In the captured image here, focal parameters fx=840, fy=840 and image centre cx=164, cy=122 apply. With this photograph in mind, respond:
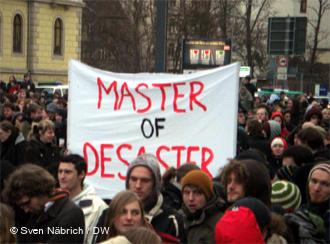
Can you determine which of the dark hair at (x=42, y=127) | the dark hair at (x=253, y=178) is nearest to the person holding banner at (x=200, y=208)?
the dark hair at (x=253, y=178)

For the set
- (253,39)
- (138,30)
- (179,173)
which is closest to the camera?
(179,173)

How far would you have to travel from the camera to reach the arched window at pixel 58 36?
5172 cm

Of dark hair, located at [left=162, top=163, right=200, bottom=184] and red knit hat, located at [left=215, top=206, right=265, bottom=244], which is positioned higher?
red knit hat, located at [left=215, top=206, right=265, bottom=244]

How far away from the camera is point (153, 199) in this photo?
5.23 meters

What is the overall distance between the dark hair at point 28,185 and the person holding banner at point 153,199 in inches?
24.5

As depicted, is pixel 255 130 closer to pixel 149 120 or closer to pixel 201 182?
pixel 149 120

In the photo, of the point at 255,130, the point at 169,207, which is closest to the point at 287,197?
the point at 169,207

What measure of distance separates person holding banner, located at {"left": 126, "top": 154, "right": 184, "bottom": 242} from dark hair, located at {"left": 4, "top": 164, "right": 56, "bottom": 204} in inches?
24.5

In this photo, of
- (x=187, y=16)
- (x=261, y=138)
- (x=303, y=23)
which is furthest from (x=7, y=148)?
(x=187, y=16)

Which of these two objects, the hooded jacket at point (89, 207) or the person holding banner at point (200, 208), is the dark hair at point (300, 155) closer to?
the person holding banner at point (200, 208)

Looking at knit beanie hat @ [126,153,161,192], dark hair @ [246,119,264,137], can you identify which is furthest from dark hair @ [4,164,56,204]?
dark hair @ [246,119,264,137]

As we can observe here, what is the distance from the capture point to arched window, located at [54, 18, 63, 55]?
51.7 meters

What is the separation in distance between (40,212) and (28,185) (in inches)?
6.7

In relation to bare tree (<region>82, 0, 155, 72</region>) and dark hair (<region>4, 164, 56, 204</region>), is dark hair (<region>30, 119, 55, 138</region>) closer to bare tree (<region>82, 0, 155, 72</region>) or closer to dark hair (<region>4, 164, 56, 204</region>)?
dark hair (<region>4, 164, 56, 204</region>)
